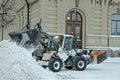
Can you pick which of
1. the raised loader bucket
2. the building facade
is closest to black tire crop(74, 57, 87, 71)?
the raised loader bucket

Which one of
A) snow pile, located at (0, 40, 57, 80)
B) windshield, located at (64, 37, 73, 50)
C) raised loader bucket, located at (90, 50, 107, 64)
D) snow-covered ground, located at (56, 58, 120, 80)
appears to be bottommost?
snow-covered ground, located at (56, 58, 120, 80)

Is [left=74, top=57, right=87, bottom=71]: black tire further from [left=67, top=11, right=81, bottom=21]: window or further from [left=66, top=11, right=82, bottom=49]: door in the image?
[left=67, top=11, right=81, bottom=21]: window

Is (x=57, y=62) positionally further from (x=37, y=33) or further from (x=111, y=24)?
(x=111, y=24)

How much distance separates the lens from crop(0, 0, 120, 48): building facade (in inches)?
1432

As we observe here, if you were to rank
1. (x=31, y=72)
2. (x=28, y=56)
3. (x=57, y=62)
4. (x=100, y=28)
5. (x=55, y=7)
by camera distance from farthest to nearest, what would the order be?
1. (x=100, y=28)
2. (x=55, y=7)
3. (x=57, y=62)
4. (x=28, y=56)
5. (x=31, y=72)

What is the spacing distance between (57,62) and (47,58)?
0.76 metres

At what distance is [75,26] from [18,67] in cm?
2691

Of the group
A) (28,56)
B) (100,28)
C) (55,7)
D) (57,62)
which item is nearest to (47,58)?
(57,62)

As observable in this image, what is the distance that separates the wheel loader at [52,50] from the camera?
23.0 m

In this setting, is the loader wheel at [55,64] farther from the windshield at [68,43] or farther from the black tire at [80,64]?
the windshield at [68,43]

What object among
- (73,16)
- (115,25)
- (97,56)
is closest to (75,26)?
(73,16)

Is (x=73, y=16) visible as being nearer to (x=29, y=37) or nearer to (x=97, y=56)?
(x=97, y=56)

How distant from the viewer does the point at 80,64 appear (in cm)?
2472

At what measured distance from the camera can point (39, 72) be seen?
467 inches
